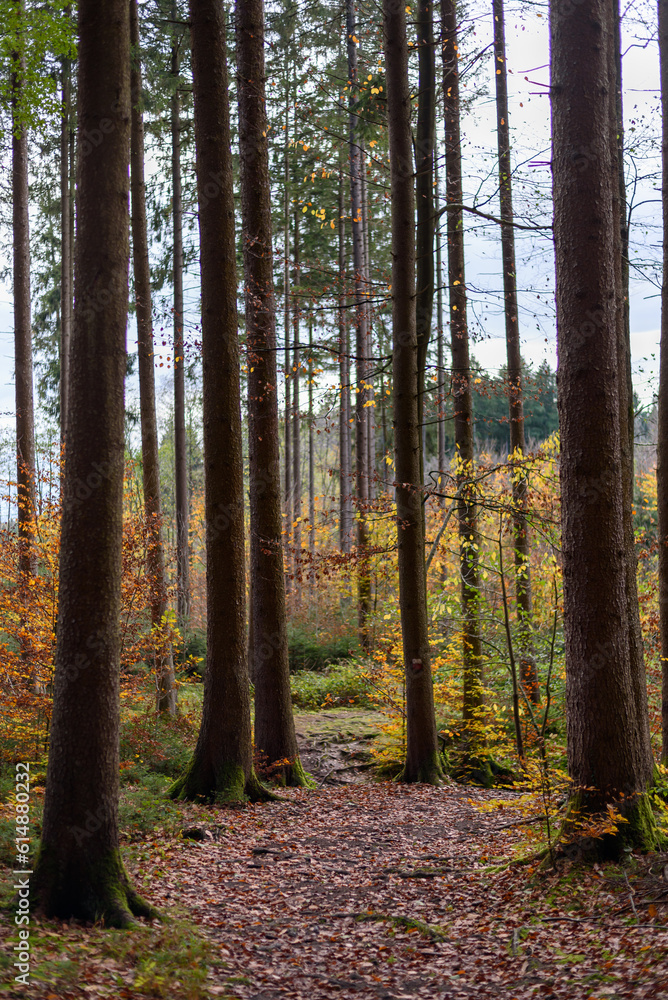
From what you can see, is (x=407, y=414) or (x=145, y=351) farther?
(x=145, y=351)

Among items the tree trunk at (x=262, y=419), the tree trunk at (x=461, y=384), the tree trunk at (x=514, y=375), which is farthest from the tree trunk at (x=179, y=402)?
the tree trunk at (x=514, y=375)

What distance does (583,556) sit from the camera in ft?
17.7

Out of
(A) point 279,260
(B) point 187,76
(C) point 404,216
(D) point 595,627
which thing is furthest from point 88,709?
(B) point 187,76

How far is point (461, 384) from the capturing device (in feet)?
35.1

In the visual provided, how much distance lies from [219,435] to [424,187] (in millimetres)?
4825

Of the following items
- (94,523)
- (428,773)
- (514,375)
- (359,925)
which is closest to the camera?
(94,523)

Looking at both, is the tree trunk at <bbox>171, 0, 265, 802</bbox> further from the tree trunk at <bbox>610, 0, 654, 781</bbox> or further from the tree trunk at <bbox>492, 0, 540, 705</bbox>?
the tree trunk at <bbox>492, 0, 540, 705</bbox>

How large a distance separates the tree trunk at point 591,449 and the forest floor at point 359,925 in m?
0.65

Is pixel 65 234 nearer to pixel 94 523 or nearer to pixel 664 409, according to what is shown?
pixel 664 409

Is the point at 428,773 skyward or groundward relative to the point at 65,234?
groundward

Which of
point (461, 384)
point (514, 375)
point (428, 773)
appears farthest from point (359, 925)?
point (514, 375)

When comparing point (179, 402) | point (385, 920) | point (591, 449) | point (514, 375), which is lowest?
point (385, 920)

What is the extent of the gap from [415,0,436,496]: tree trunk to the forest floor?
196 inches

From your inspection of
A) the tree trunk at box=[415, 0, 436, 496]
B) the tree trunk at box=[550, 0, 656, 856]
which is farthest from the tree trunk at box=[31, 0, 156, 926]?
the tree trunk at box=[415, 0, 436, 496]
